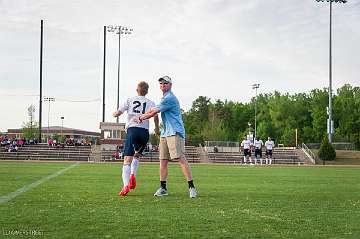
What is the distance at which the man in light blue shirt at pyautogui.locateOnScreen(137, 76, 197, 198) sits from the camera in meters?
8.76

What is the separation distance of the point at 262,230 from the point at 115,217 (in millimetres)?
1673

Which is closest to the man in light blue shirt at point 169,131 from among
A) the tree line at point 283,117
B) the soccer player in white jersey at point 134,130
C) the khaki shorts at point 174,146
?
the khaki shorts at point 174,146

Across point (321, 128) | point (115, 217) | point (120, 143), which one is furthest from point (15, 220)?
point (321, 128)

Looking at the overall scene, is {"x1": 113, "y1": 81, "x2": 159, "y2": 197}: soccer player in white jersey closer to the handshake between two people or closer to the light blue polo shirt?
the handshake between two people

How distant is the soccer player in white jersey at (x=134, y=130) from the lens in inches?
369

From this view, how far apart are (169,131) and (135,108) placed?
0.97 m

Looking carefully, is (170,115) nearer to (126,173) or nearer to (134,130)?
(134,130)

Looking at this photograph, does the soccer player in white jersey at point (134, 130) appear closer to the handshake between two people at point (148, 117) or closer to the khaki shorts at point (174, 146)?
the handshake between two people at point (148, 117)

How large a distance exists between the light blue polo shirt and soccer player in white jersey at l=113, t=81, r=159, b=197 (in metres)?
0.47

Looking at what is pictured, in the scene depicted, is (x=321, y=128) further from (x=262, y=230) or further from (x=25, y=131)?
(x=262, y=230)

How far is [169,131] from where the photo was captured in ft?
29.1

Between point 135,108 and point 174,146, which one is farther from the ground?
point 135,108

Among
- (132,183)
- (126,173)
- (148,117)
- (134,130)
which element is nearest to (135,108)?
(134,130)

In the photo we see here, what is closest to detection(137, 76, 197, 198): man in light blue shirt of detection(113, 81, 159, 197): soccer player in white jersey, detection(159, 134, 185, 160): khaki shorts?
detection(159, 134, 185, 160): khaki shorts
